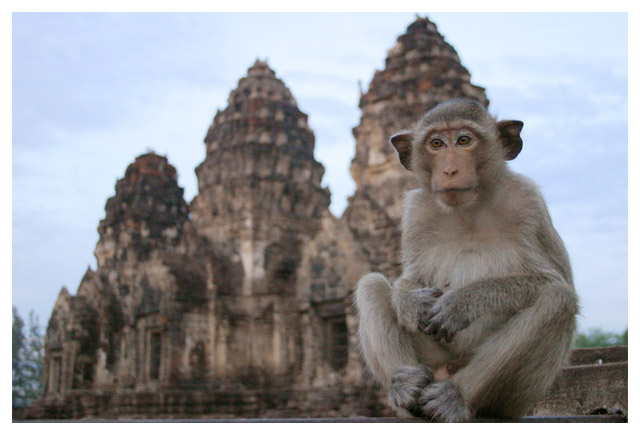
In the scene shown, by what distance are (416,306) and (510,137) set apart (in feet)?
3.94

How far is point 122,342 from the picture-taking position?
77.0ft

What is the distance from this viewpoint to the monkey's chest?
3.82 metres

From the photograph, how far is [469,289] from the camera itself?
3.64m

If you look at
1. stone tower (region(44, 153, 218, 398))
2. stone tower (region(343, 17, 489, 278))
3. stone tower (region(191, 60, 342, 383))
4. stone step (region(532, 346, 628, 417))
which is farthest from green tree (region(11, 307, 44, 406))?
stone step (region(532, 346, 628, 417))

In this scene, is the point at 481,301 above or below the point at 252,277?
below

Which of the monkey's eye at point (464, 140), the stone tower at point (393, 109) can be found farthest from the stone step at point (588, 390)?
the stone tower at point (393, 109)

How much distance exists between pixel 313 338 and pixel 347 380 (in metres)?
1.93

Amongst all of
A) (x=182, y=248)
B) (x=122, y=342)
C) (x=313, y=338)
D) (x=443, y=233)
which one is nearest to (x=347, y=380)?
(x=313, y=338)

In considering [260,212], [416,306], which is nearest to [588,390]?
[416,306]

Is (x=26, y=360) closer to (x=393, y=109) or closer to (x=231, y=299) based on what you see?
(x=231, y=299)

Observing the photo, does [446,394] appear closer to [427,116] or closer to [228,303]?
[427,116]

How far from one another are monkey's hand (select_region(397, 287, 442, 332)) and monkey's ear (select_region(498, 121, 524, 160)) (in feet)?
3.21

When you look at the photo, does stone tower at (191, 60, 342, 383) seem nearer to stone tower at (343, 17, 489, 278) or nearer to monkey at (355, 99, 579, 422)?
stone tower at (343, 17, 489, 278)

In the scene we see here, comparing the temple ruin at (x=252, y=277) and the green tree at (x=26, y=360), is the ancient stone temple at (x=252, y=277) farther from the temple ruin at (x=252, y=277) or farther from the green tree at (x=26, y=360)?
the green tree at (x=26, y=360)
